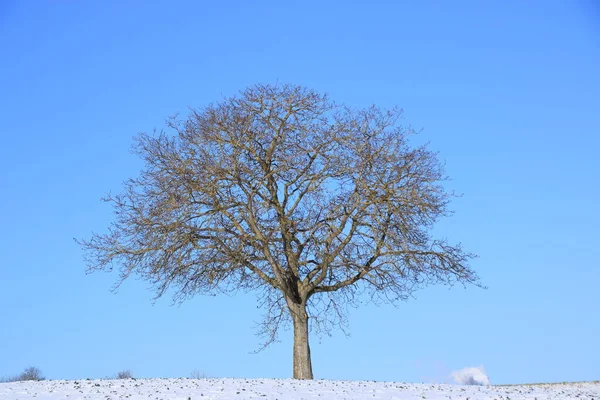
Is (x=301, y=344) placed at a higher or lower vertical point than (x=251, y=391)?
higher

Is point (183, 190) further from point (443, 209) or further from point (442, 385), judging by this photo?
point (442, 385)

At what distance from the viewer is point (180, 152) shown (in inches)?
923

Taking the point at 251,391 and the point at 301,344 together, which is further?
the point at 301,344

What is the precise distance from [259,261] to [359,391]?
Result: 6134mm

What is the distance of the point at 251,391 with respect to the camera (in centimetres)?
1834

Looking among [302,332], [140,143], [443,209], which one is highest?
[140,143]

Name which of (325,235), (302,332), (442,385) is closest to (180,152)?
(325,235)

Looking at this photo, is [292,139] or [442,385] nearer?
[442,385]

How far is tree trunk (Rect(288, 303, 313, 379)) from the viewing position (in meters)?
22.8

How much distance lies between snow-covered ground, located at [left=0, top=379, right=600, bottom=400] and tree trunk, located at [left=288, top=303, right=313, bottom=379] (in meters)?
1.87

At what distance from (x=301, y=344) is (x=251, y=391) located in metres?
4.78

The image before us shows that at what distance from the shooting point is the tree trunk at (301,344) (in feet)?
74.7

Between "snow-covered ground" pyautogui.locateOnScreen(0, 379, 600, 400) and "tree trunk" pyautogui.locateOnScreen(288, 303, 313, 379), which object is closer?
"snow-covered ground" pyautogui.locateOnScreen(0, 379, 600, 400)

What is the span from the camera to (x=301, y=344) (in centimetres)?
2294
